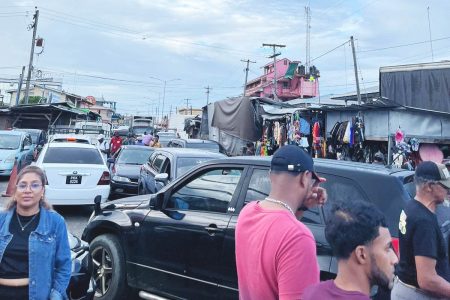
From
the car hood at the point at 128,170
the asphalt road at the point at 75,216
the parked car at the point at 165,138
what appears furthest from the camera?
the parked car at the point at 165,138

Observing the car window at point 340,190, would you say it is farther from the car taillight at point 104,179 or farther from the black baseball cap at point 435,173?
the car taillight at point 104,179

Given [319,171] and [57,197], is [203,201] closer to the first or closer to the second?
[319,171]

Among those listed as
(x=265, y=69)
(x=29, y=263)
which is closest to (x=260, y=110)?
(x=29, y=263)

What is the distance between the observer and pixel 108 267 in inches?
193

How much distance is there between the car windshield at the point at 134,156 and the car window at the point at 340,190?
9631mm

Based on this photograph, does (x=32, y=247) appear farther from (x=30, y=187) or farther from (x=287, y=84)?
(x=287, y=84)

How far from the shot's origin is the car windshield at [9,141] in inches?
609

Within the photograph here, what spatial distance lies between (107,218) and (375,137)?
857cm

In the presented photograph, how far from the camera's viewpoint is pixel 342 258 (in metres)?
1.71

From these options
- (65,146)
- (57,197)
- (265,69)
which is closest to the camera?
(57,197)

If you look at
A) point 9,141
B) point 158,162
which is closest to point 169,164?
point 158,162

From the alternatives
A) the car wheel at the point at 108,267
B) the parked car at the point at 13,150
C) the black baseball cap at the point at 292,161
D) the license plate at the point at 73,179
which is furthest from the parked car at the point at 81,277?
the parked car at the point at 13,150

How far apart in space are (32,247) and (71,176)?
22.0 ft

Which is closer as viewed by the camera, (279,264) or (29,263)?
(279,264)
